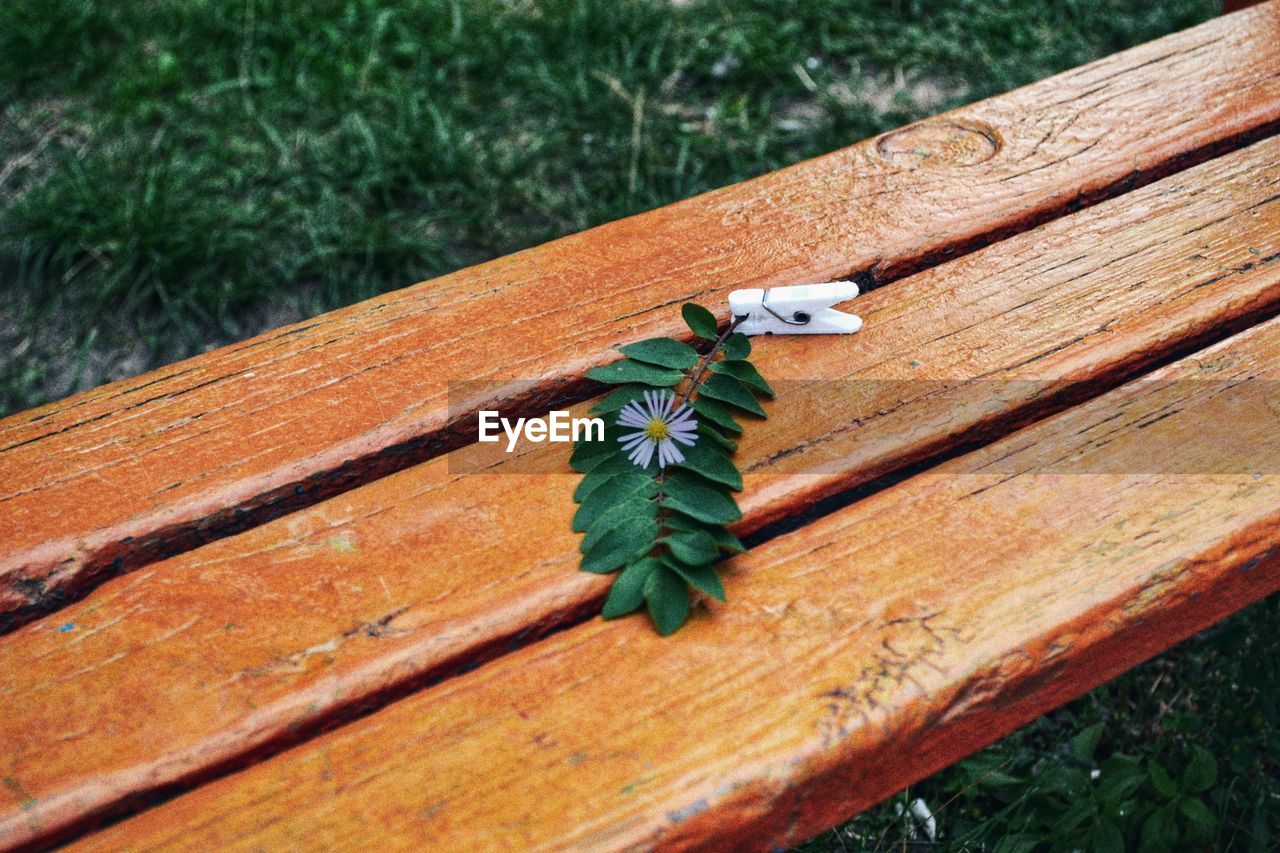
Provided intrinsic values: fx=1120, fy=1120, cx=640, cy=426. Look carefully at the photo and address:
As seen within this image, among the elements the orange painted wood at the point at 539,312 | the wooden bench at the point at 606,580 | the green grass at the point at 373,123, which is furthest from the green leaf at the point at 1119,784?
the green grass at the point at 373,123

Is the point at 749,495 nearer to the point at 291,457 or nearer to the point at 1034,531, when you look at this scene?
the point at 1034,531

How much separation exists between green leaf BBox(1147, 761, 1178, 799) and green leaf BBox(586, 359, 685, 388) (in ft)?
3.13

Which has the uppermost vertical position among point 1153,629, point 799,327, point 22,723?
point 799,327

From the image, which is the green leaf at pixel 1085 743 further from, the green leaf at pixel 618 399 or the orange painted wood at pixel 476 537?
the green leaf at pixel 618 399

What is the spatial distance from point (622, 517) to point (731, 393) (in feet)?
0.61

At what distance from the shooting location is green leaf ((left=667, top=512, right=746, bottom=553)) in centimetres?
95

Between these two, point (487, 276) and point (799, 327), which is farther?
point (487, 276)

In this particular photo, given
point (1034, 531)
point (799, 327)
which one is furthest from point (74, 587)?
point (1034, 531)

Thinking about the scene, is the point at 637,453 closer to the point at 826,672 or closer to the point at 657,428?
the point at 657,428

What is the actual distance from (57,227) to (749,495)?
2156 millimetres

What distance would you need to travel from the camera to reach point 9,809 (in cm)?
84

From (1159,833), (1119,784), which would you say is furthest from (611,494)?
(1159,833)

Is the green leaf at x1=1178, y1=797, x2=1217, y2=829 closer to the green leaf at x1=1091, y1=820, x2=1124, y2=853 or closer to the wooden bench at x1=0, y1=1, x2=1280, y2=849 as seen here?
the green leaf at x1=1091, y1=820, x2=1124, y2=853

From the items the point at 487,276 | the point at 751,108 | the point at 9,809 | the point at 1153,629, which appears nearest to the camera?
the point at 9,809
